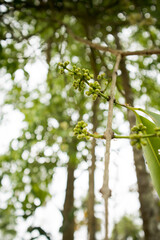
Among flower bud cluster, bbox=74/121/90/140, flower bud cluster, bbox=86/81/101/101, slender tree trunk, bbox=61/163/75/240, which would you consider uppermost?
slender tree trunk, bbox=61/163/75/240

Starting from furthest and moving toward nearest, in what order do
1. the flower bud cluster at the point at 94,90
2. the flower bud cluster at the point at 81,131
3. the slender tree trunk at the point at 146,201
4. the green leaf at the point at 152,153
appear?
the slender tree trunk at the point at 146,201 < the green leaf at the point at 152,153 < the flower bud cluster at the point at 94,90 < the flower bud cluster at the point at 81,131

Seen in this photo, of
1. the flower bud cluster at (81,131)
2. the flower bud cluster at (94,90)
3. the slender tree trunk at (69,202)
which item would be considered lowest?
the flower bud cluster at (81,131)

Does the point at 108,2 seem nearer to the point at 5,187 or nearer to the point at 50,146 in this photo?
the point at 50,146

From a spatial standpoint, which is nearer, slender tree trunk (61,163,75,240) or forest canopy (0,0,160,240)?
forest canopy (0,0,160,240)

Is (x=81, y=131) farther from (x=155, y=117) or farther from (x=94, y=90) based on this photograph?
(x=155, y=117)

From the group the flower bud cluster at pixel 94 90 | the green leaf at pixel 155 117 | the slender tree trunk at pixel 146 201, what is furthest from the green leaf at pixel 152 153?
the slender tree trunk at pixel 146 201

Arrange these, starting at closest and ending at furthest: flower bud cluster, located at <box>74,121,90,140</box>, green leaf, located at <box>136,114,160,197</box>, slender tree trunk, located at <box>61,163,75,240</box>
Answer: flower bud cluster, located at <box>74,121,90,140</box>
green leaf, located at <box>136,114,160,197</box>
slender tree trunk, located at <box>61,163,75,240</box>

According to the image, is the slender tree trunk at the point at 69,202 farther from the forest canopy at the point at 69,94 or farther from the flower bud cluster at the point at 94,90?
the flower bud cluster at the point at 94,90

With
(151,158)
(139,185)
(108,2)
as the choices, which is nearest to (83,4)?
(108,2)

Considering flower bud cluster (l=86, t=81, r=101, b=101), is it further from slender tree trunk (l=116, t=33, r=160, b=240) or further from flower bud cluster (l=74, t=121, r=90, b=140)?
slender tree trunk (l=116, t=33, r=160, b=240)

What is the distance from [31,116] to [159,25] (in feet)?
8.67

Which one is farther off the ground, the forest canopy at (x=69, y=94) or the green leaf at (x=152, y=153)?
the forest canopy at (x=69, y=94)

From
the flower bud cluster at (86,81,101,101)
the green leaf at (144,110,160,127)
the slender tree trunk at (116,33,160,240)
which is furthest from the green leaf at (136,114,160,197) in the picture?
the slender tree trunk at (116,33,160,240)

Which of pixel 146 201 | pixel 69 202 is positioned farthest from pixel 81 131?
pixel 69 202
